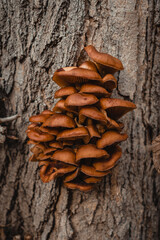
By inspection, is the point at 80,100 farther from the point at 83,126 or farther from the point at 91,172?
the point at 91,172

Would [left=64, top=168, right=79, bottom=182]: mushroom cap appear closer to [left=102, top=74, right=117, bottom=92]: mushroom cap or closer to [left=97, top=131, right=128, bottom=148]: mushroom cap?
[left=97, top=131, right=128, bottom=148]: mushroom cap

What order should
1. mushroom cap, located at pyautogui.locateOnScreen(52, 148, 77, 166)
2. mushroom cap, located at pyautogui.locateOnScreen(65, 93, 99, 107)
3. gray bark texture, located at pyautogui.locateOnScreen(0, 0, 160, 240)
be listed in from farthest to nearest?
gray bark texture, located at pyautogui.locateOnScreen(0, 0, 160, 240) < mushroom cap, located at pyautogui.locateOnScreen(52, 148, 77, 166) < mushroom cap, located at pyautogui.locateOnScreen(65, 93, 99, 107)

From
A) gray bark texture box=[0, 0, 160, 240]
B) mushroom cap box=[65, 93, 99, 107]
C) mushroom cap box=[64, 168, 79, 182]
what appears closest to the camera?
mushroom cap box=[65, 93, 99, 107]

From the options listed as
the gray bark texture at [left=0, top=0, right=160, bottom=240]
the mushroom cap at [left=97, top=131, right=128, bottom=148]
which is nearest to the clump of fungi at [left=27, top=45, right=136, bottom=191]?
the mushroom cap at [left=97, top=131, right=128, bottom=148]

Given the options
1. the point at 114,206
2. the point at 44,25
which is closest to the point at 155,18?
the point at 44,25

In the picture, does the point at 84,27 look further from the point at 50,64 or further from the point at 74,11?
the point at 50,64

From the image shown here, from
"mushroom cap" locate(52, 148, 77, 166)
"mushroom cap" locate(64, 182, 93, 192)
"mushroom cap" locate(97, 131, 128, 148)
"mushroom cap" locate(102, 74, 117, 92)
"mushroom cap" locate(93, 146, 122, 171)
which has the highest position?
"mushroom cap" locate(102, 74, 117, 92)

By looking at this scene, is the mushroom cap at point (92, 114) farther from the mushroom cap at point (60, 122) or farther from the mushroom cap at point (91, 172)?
the mushroom cap at point (91, 172)
